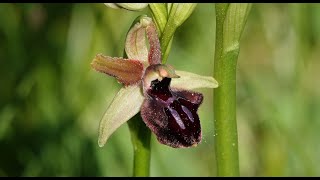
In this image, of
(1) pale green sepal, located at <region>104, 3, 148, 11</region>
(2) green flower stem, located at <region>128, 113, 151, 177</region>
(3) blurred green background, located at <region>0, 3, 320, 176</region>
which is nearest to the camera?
(1) pale green sepal, located at <region>104, 3, 148, 11</region>

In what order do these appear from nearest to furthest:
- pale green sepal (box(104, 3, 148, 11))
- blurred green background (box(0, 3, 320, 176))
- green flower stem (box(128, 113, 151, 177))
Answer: pale green sepal (box(104, 3, 148, 11))
green flower stem (box(128, 113, 151, 177))
blurred green background (box(0, 3, 320, 176))

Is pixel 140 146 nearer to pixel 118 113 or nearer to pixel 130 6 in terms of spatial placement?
pixel 118 113

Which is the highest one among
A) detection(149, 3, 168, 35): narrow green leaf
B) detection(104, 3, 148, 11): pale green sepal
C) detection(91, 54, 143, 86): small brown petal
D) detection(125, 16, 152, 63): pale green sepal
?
detection(104, 3, 148, 11): pale green sepal

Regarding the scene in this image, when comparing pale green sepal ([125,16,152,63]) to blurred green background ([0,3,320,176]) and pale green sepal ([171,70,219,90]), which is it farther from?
blurred green background ([0,3,320,176])

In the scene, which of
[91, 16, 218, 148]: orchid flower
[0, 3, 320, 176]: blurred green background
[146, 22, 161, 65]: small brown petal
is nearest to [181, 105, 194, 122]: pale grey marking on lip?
[91, 16, 218, 148]: orchid flower

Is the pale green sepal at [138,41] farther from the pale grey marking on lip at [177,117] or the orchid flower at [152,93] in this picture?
the pale grey marking on lip at [177,117]

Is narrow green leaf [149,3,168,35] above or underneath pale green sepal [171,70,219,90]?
above

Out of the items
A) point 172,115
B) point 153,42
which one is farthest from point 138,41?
point 172,115
